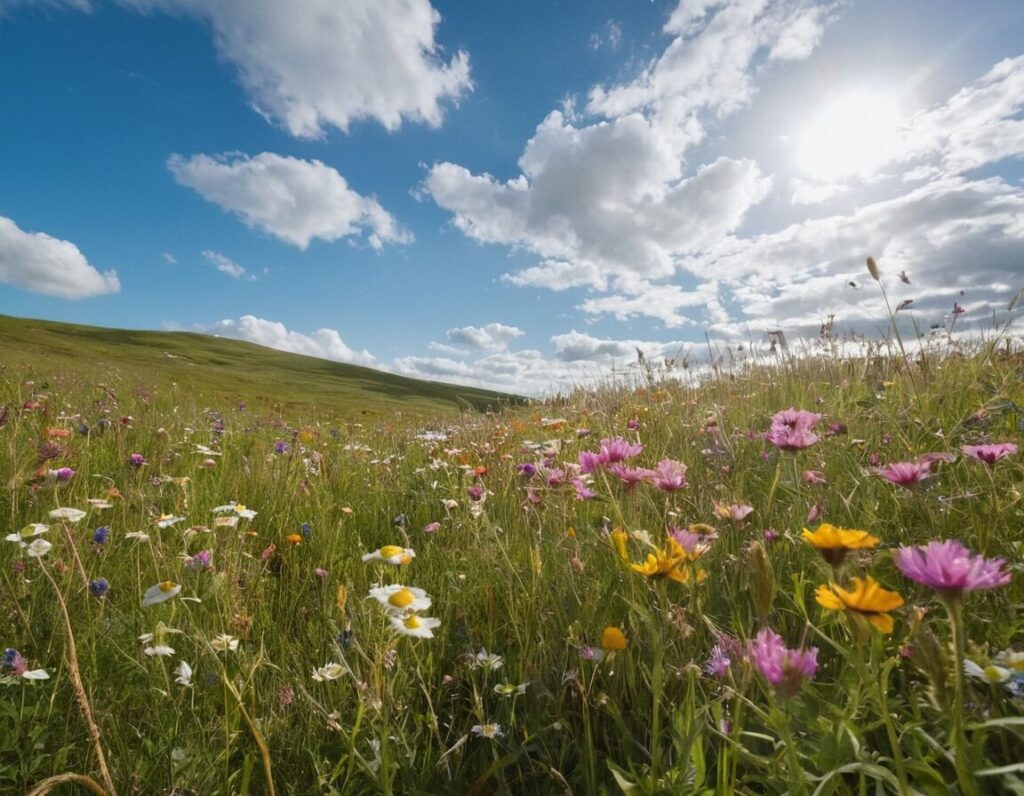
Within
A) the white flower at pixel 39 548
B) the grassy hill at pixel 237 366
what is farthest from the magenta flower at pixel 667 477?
the grassy hill at pixel 237 366

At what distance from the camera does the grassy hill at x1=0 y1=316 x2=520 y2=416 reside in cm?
5710

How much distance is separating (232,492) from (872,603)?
3329mm

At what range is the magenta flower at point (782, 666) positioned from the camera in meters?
0.80

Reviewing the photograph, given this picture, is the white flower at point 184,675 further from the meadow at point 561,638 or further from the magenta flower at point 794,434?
the magenta flower at point 794,434

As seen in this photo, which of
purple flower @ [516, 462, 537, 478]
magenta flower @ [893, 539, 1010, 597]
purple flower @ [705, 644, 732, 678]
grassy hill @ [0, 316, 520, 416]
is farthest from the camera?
grassy hill @ [0, 316, 520, 416]

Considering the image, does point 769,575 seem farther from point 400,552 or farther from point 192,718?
point 192,718

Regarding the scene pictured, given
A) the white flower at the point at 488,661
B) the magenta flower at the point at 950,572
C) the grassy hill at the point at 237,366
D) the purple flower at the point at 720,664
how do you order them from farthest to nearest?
1. the grassy hill at the point at 237,366
2. the white flower at the point at 488,661
3. the purple flower at the point at 720,664
4. the magenta flower at the point at 950,572

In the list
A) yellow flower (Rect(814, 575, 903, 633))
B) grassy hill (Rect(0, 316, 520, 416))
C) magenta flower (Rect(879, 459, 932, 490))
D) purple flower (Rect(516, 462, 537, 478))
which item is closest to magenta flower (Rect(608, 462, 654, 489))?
magenta flower (Rect(879, 459, 932, 490))

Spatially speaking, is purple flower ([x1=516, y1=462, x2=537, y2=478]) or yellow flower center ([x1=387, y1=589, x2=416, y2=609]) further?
purple flower ([x1=516, y1=462, x2=537, y2=478])

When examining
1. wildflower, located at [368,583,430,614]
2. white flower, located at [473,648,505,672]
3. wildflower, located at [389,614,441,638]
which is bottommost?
white flower, located at [473,648,505,672]

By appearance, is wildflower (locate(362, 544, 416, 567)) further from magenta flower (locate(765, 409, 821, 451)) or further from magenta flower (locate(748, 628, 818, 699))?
magenta flower (locate(765, 409, 821, 451))

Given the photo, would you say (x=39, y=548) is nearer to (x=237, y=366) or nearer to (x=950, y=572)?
(x=950, y=572)

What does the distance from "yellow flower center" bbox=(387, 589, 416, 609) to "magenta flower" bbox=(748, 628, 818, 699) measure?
2.56 ft

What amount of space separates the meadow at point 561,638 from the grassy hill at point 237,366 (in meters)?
49.2
